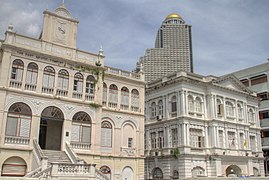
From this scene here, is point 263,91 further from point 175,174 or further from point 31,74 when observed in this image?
point 31,74

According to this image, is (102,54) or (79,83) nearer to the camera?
(79,83)

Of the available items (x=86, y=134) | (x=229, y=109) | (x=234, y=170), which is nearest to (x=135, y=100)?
(x=86, y=134)

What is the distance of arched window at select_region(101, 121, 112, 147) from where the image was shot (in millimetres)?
28078

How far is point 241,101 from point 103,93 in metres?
19.7

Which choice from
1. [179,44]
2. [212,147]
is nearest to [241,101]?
[212,147]

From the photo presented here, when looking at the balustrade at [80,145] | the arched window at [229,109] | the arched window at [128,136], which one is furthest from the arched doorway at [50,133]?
the arched window at [229,109]

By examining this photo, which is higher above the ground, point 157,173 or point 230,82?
point 230,82

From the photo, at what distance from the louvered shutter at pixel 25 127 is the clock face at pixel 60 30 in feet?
24.9

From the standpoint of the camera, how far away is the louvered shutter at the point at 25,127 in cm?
2367

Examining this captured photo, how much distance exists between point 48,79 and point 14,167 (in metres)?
7.17

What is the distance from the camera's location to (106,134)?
28359mm

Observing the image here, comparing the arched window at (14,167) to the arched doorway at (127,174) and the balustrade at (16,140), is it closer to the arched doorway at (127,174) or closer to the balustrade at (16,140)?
the balustrade at (16,140)

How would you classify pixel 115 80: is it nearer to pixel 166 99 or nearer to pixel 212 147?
pixel 166 99

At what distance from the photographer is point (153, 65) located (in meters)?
107
